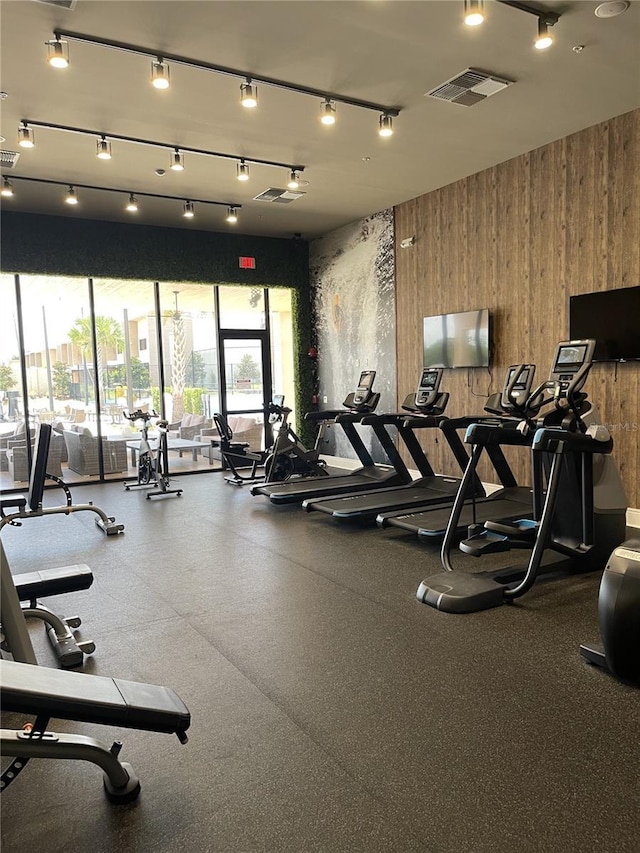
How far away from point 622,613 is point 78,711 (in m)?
2.21

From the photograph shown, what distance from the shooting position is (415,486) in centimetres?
666

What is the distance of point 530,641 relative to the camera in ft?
10.7

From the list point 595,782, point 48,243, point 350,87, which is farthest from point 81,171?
point 595,782

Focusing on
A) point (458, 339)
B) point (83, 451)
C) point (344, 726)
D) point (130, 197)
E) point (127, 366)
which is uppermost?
point (130, 197)

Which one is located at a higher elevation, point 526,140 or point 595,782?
point 526,140

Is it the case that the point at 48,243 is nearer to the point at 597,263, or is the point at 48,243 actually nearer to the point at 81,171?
the point at 81,171

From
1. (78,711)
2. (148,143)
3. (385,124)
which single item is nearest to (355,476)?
(385,124)

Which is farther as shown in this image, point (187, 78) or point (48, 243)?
point (48, 243)

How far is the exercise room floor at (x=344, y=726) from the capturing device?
6.35ft

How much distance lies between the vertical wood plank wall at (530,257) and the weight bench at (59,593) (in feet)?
15.7

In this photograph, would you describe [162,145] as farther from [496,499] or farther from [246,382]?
[496,499]

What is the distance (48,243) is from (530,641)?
787cm

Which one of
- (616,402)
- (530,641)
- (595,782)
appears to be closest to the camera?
(595,782)

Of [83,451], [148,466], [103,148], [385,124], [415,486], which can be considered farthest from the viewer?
[83,451]
